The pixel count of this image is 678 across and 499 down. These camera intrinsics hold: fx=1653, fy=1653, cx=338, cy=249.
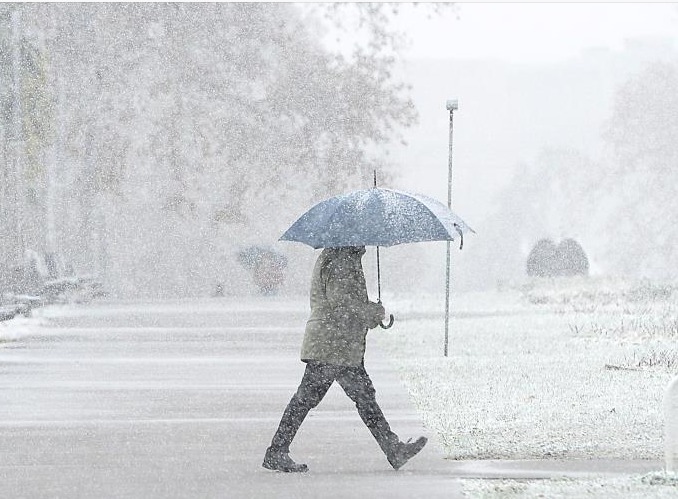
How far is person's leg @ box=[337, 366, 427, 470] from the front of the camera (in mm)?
11008

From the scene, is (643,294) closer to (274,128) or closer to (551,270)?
(274,128)

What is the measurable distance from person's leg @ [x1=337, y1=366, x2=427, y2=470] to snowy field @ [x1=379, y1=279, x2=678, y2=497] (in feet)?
2.27

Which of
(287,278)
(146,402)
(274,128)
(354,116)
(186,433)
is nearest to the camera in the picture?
(186,433)

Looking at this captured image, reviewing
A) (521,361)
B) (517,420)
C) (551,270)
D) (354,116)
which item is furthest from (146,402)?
(551,270)

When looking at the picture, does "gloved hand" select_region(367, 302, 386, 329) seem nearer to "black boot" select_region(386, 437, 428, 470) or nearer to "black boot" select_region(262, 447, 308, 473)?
"black boot" select_region(386, 437, 428, 470)

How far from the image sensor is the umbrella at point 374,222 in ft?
36.0

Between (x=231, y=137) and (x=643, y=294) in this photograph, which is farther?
(x=231, y=137)

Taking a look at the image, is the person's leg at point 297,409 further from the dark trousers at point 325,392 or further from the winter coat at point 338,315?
the winter coat at point 338,315

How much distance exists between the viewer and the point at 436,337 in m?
25.7

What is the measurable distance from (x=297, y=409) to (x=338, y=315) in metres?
0.75

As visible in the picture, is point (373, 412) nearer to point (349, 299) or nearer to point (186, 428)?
point (349, 299)

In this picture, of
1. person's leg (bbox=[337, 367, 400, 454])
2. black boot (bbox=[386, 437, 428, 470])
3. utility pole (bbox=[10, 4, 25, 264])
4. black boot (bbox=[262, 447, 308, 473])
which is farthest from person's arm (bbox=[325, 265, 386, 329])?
utility pole (bbox=[10, 4, 25, 264])

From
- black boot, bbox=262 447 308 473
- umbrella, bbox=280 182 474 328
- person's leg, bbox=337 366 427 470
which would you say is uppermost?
umbrella, bbox=280 182 474 328

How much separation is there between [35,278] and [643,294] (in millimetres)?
12979
